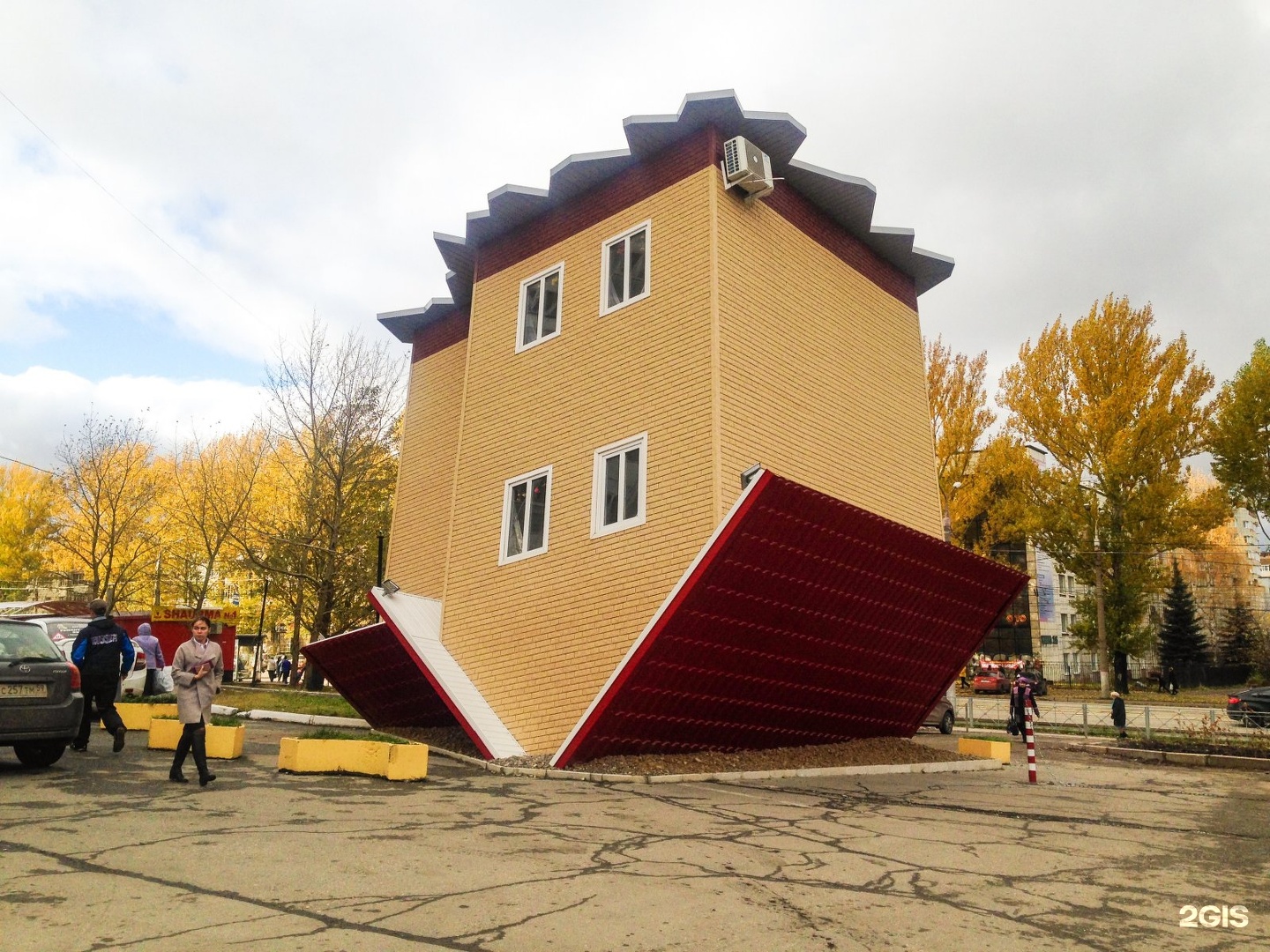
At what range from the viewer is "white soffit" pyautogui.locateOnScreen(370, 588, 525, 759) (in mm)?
13195

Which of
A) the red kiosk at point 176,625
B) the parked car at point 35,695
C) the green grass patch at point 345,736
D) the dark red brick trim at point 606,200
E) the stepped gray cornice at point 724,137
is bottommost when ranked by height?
the green grass patch at point 345,736

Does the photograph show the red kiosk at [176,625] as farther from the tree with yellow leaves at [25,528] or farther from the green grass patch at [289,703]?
the tree with yellow leaves at [25,528]

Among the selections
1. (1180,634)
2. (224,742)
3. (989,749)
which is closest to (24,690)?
(224,742)

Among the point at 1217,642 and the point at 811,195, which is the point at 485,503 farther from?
the point at 1217,642

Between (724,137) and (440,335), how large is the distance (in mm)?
8886

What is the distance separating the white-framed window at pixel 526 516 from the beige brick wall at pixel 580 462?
0.15 m

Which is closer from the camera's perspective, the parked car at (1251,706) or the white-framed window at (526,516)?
the white-framed window at (526,516)

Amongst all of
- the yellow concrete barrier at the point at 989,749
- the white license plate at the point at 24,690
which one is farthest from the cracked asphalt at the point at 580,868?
the yellow concrete barrier at the point at 989,749

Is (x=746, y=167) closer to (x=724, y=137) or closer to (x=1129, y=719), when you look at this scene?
(x=724, y=137)

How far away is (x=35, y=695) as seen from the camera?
912 cm

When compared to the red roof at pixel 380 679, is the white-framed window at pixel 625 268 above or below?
above

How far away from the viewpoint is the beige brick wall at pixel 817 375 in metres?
12.8

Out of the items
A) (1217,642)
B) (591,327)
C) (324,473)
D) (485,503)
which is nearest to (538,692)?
(485,503)

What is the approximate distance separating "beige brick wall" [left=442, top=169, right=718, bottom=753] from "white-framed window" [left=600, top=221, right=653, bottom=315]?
5.6 inches
